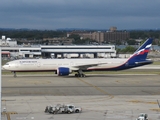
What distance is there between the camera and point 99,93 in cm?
6159

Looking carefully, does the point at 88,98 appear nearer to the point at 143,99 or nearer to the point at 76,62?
the point at 143,99

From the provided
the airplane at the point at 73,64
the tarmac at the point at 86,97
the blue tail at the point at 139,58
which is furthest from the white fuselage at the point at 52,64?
the tarmac at the point at 86,97

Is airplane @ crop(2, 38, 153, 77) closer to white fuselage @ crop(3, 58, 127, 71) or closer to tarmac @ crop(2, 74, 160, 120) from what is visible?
white fuselage @ crop(3, 58, 127, 71)

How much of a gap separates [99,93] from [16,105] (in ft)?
47.6

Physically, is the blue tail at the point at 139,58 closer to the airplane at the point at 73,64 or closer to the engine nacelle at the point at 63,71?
the airplane at the point at 73,64

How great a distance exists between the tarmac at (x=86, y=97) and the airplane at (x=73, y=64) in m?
4.87

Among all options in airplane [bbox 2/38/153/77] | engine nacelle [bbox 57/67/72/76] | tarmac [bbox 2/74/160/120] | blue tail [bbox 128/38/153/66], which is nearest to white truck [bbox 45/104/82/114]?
tarmac [bbox 2/74/160/120]

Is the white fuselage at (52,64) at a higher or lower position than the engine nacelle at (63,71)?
higher

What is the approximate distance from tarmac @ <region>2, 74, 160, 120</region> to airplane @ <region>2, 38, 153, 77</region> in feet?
16.0

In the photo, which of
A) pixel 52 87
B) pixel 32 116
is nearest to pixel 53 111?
pixel 32 116

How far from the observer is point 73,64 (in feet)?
287

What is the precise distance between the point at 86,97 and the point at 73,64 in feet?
100

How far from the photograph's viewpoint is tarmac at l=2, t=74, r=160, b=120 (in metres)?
44.5

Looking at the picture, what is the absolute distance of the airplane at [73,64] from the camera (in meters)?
85.1
